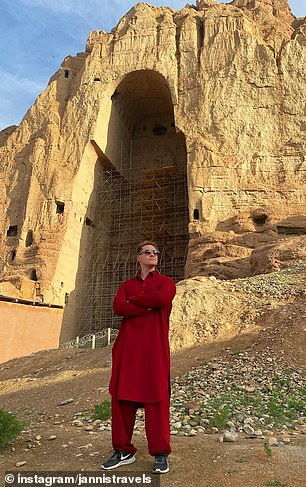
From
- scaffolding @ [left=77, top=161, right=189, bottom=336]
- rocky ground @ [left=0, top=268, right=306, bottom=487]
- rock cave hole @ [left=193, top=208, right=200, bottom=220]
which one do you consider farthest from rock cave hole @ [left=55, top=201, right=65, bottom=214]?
rocky ground @ [left=0, top=268, right=306, bottom=487]

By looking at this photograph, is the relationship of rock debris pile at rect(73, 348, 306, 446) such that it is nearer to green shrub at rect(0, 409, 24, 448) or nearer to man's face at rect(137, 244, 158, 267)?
green shrub at rect(0, 409, 24, 448)

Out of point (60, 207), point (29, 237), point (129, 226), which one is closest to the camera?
point (29, 237)

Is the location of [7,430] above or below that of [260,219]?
below

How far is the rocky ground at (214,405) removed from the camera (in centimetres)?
318

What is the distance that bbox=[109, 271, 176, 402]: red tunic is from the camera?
3.22 metres

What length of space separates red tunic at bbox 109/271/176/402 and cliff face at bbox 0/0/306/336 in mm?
13085

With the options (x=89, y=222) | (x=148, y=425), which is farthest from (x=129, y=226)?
(x=148, y=425)

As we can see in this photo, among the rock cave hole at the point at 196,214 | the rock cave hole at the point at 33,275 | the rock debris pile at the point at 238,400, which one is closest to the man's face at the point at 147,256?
A: the rock debris pile at the point at 238,400

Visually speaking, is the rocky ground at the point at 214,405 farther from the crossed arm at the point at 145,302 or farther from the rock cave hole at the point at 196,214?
the rock cave hole at the point at 196,214

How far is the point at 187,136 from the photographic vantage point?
835 inches

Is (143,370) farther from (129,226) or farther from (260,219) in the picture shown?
(129,226)

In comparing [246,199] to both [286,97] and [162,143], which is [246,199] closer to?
[286,97]

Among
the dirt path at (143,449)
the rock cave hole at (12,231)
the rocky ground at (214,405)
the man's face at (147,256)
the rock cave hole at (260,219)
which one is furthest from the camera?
the rock cave hole at (12,231)

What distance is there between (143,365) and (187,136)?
1903cm
